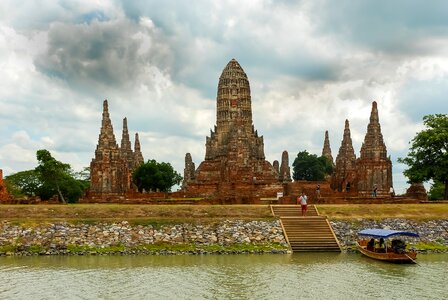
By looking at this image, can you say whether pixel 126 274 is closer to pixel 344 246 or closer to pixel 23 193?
Answer: pixel 344 246

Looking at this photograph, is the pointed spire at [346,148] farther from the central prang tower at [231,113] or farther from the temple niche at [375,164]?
the temple niche at [375,164]

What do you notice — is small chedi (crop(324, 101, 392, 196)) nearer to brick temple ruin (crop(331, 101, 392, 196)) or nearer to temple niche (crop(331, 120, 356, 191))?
brick temple ruin (crop(331, 101, 392, 196))

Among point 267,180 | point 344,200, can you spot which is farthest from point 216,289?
point 267,180

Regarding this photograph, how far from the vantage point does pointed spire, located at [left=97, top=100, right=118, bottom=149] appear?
6450 cm

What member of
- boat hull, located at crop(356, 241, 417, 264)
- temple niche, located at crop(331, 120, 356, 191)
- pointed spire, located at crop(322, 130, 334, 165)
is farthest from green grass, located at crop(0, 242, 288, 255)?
pointed spire, located at crop(322, 130, 334, 165)

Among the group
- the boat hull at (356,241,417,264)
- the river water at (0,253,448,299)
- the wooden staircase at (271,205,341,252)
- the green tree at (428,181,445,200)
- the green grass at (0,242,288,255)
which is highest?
the green tree at (428,181,445,200)

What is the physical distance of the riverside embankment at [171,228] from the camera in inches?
1426

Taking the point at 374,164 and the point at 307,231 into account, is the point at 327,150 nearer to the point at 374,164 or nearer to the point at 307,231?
the point at 374,164

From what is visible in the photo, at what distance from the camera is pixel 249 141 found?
80188 mm

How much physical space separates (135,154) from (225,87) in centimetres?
2130

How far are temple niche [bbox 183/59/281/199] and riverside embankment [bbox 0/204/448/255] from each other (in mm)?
19882

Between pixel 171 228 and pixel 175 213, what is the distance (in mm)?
3367

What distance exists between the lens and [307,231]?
1548 inches

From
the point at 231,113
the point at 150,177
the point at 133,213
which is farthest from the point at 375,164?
the point at 150,177
